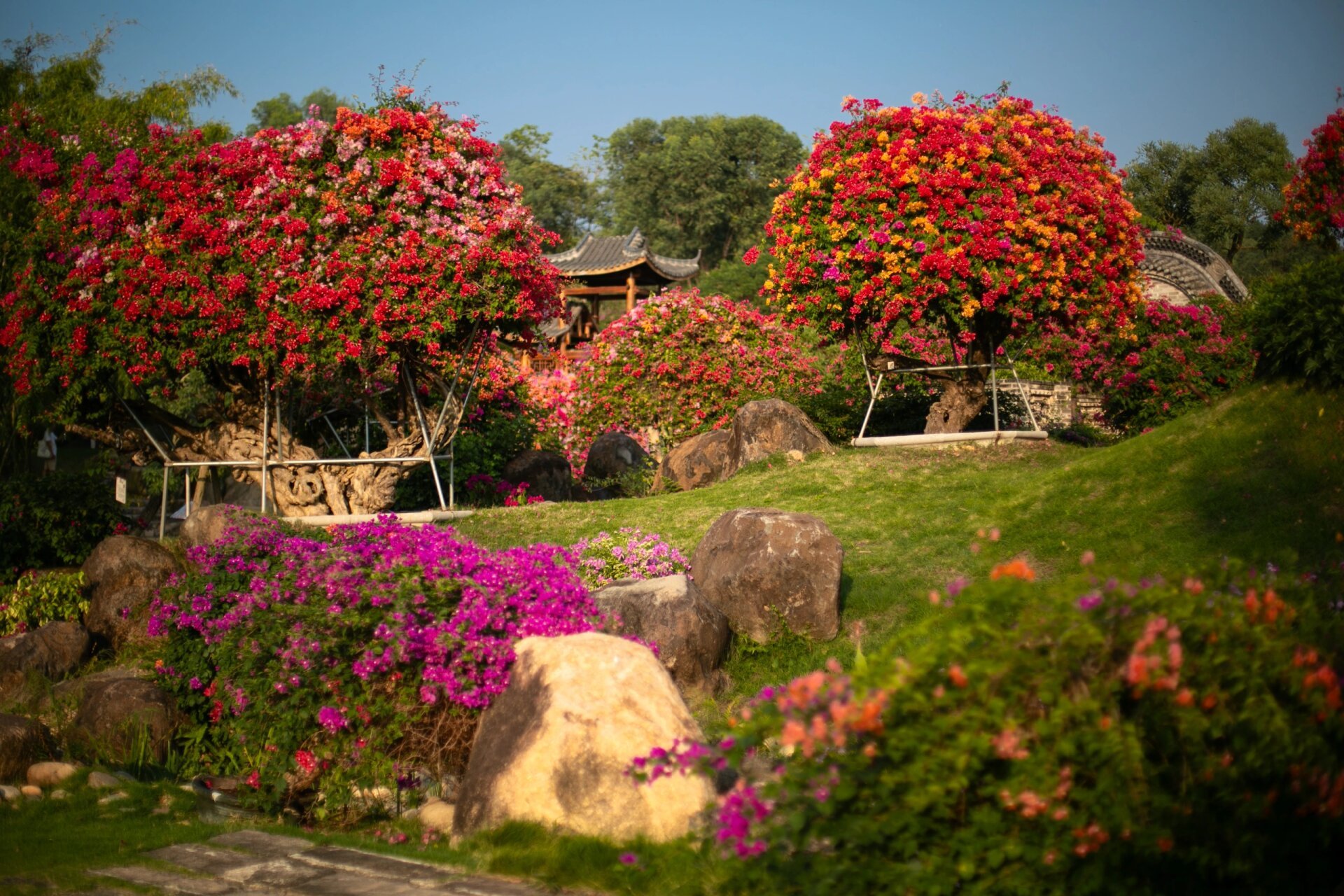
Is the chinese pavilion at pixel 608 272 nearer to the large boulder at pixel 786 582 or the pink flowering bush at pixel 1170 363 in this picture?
the pink flowering bush at pixel 1170 363

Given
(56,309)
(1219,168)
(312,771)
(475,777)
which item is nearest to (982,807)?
(475,777)

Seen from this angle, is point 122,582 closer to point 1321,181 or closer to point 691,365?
point 691,365

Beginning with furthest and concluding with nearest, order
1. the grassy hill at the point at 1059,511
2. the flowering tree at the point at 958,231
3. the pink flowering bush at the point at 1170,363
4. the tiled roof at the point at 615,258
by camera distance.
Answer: the tiled roof at the point at 615,258, the pink flowering bush at the point at 1170,363, the flowering tree at the point at 958,231, the grassy hill at the point at 1059,511

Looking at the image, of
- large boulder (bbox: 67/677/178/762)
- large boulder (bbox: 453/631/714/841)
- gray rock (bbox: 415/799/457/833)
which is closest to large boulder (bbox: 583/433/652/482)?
large boulder (bbox: 67/677/178/762)

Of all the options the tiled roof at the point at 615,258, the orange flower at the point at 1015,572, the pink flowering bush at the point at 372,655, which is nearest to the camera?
the orange flower at the point at 1015,572

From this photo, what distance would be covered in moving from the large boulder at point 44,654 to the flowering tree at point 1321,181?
1179 cm

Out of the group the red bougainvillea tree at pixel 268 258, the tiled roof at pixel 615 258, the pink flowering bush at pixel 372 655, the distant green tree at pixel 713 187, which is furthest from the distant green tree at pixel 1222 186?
the pink flowering bush at pixel 372 655

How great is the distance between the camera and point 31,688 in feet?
27.2

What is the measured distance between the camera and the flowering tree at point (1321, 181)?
10.2 m

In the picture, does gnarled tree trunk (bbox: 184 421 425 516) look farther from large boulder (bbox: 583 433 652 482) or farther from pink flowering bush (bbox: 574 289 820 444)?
pink flowering bush (bbox: 574 289 820 444)

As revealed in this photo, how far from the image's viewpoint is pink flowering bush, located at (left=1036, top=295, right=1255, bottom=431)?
45.5ft

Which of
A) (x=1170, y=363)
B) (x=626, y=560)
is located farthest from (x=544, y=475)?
(x=1170, y=363)

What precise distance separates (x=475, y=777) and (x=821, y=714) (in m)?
2.19

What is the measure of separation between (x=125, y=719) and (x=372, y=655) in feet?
6.99
